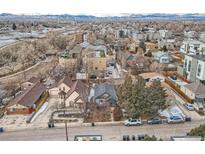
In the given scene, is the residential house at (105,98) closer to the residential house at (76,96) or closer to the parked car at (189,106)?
the residential house at (76,96)

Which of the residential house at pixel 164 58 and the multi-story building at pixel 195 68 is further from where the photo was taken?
the residential house at pixel 164 58

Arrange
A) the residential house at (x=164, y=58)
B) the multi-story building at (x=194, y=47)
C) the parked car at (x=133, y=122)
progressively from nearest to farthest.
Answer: the parked car at (x=133, y=122)
the multi-story building at (x=194, y=47)
the residential house at (x=164, y=58)

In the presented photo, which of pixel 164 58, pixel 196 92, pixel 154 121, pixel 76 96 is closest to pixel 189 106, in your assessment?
pixel 196 92

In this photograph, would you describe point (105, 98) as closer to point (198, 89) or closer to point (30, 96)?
point (30, 96)

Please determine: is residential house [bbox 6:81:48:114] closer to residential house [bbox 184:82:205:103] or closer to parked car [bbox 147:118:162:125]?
parked car [bbox 147:118:162:125]

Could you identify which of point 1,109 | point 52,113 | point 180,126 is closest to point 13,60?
point 1,109

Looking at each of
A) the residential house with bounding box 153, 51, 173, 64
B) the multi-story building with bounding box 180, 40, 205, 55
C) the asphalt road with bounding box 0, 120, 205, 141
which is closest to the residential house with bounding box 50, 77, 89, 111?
the asphalt road with bounding box 0, 120, 205, 141

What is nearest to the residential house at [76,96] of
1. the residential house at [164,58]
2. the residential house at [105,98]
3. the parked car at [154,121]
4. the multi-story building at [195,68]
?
the residential house at [105,98]
